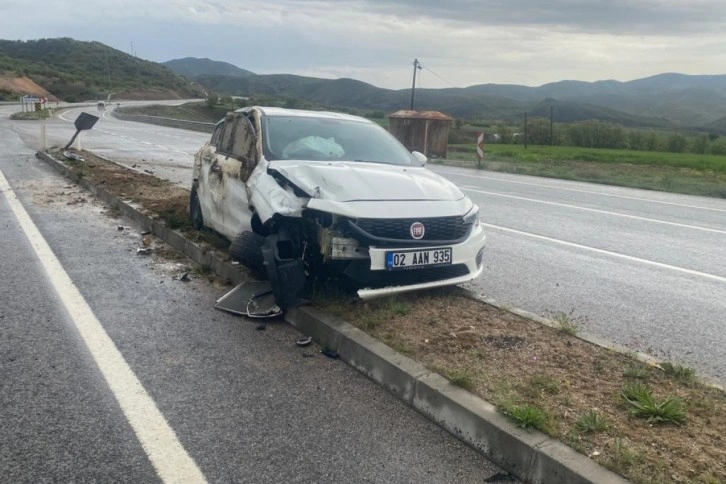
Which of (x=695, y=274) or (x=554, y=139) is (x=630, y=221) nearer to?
(x=695, y=274)

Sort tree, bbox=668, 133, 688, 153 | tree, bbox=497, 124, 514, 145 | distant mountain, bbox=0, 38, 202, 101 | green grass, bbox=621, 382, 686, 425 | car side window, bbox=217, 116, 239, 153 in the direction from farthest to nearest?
1. distant mountain, bbox=0, 38, 202, 101
2. tree, bbox=497, 124, 514, 145
3. tree, bbox=668, 133, 688, 153
4. car side window, bbox=217, 116, 239, 153
5. green grass, bbox=621, 382, 686, 425

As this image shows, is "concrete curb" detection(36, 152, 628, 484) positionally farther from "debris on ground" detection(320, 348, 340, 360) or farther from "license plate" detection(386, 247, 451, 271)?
"license plate" detection(386, 247, 451, 271)

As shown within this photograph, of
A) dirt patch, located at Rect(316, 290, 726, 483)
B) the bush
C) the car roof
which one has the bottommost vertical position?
the bush

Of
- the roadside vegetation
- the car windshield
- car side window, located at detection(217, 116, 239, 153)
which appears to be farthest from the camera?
the roadside vegetation

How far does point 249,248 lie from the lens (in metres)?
6.10

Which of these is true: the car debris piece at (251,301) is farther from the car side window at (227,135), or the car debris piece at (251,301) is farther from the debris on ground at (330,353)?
the car side window at (227,135)

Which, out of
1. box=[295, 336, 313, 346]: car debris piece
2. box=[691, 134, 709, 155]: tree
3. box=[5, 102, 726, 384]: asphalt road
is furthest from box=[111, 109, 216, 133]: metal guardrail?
box=[295, 336, 313, 346]: car debris piece

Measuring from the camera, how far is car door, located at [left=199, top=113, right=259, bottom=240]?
6891 mm

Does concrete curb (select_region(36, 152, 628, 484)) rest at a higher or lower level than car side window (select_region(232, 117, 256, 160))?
lower

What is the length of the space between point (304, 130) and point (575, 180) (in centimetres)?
1550

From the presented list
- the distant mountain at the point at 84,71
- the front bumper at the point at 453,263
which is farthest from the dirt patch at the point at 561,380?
the distant mountain at the point at 84,71

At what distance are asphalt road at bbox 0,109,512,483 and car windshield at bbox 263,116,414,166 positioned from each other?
5.10 feet

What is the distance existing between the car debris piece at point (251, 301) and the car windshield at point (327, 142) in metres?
1.29

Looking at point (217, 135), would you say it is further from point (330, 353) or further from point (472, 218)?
point (330, 353)
